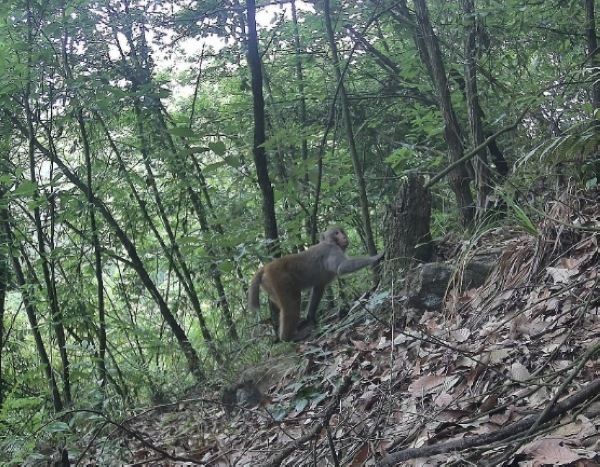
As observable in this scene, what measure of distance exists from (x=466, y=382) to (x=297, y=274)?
11.9ft

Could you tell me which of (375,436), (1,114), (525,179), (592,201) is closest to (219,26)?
(1,114)

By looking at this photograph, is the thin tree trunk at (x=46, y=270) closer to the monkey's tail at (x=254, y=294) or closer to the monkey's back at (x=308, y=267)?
the monkey's tail at (x=254, y=294)

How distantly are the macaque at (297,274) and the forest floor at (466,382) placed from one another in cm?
110

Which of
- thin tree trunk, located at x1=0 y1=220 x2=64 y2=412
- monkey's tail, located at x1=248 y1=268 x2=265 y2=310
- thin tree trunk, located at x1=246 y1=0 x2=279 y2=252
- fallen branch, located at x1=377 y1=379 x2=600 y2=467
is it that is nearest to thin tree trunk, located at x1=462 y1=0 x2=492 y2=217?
thin tree trunk, located at x1=246 y1=0 x2=279 y2=252

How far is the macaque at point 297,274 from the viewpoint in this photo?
6773 millimetres

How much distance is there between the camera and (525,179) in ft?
16.0

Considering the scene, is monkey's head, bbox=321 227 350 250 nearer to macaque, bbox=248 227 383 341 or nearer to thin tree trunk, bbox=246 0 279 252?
macaque, bbox=248 227 383 341

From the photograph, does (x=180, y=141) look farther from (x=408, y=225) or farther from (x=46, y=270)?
(x=408, y=225)

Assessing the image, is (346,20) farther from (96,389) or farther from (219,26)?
(96,389)

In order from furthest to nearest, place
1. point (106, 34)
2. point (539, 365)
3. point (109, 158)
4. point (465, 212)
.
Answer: point (109, 158)
point (106, 34)
point (465, 212)
point (539, 365)

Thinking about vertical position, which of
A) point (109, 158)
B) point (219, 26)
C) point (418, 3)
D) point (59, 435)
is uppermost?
point (219, 26)

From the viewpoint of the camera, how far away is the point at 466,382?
3.42m

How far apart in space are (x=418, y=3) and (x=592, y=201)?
294cm

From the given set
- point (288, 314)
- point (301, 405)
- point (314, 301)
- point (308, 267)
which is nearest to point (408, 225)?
point (308, 267)
